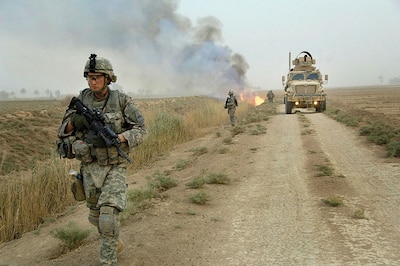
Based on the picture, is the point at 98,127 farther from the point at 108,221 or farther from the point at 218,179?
the point at 218,179

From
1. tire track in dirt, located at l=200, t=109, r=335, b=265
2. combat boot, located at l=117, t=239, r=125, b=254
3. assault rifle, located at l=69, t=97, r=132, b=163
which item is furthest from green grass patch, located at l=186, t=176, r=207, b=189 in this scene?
assault rifle, located at l=69, t=97, r=132, b=163

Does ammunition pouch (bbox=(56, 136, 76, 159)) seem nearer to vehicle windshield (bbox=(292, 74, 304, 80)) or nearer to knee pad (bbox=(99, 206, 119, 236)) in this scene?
knee pad (bbox=(99, 206, 119, 236))

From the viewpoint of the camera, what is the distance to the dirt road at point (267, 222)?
407cm

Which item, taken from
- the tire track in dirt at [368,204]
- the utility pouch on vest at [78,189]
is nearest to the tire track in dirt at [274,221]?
the tire track in dirt at [368,204]

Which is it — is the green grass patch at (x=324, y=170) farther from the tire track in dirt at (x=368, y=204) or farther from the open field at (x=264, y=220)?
the tire track in dirt at (x=368, y=204)

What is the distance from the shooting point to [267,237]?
4.55 meters

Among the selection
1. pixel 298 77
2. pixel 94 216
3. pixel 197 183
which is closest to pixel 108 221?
pixel 94 216

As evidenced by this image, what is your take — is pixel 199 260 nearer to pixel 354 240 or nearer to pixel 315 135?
pixel 354 240

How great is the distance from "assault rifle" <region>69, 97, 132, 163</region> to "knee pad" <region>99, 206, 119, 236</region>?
0.47 m

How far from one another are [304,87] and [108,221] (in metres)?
20.3

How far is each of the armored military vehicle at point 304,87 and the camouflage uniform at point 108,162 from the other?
1921 centimetres

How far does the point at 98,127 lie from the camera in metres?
3.48

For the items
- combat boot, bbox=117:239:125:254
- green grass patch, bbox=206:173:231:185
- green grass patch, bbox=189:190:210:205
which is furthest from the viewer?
green grass patch, bbox=206:173:231:185

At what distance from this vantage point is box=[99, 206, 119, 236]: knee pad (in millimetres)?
3332
